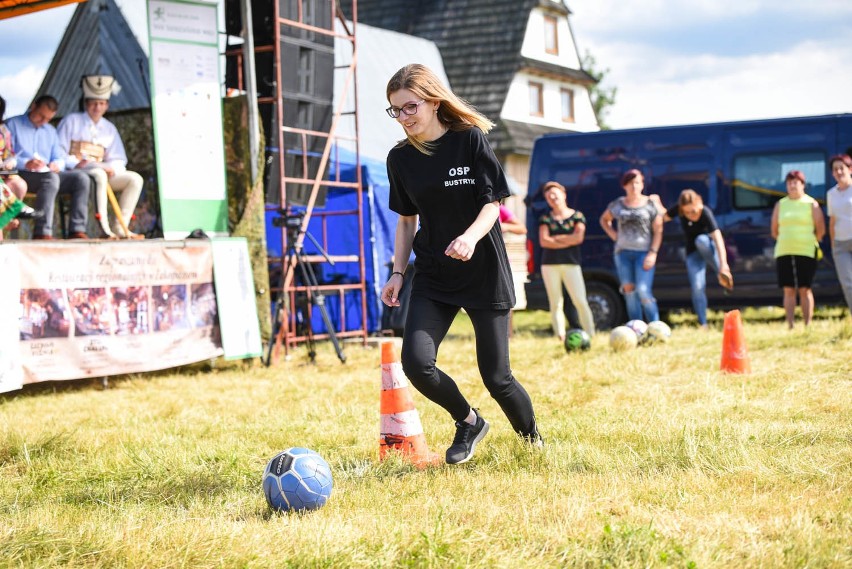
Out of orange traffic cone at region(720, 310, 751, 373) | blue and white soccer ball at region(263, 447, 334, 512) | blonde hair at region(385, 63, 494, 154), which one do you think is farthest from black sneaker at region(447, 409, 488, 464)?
orange traffic cone at region(720, 310, 751, 373)

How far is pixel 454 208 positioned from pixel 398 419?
118cm

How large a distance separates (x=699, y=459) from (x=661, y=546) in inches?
60.1

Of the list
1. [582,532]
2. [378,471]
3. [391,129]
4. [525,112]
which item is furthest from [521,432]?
[525,112]

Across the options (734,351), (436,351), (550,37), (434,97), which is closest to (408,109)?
(434,97)

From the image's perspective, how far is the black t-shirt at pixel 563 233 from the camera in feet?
38.0

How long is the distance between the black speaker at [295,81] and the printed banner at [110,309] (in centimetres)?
196

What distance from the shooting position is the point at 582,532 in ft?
12.1

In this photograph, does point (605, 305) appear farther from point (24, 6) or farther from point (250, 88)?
point (24, 6)

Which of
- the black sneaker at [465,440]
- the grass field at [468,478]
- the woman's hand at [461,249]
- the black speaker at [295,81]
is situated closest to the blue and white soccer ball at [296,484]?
the grass field at [468,478]

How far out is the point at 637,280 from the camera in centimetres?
1223

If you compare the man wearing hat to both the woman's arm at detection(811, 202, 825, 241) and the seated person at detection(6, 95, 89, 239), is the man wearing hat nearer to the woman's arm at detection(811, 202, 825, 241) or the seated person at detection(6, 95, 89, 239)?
the seated person at detection(6, 95, 89, 239)

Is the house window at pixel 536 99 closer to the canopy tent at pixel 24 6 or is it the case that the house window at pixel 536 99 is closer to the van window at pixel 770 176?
the van window at pixel 770 176

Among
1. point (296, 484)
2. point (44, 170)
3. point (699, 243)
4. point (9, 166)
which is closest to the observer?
point (296, 484)

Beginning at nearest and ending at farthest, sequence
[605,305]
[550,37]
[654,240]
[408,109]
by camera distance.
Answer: [408,109], [654,240], [605,305], [550,37]
